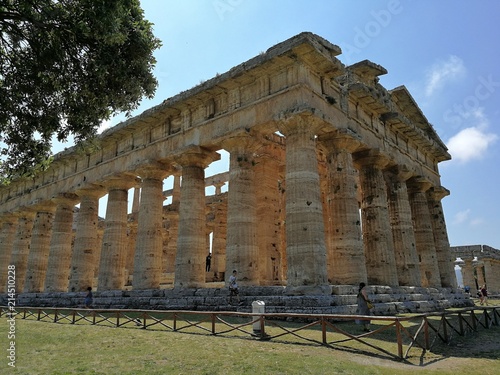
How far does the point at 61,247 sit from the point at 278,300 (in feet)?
56.4

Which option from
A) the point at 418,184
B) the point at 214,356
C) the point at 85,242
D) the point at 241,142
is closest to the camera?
the point at 214,356

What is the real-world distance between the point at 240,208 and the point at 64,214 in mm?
14811

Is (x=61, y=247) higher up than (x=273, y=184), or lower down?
lower down

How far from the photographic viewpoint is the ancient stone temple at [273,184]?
50.0 ft

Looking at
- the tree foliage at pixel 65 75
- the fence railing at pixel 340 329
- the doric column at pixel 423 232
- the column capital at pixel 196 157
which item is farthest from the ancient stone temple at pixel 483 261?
Result: the tree foliage at pixel 65 75

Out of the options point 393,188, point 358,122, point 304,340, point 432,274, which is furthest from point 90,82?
point 432,274

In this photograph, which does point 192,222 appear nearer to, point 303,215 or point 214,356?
point 303,215

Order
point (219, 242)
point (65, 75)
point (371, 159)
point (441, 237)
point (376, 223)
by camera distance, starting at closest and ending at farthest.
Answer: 1. point (65, 75)
2. point (376, 223)
3. point (371, 159)
4. point (441, 237)
5. point (219, 242)

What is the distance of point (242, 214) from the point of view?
641 inches

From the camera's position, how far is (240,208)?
53.6 ft

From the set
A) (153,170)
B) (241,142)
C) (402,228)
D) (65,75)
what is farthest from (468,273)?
(65,75)

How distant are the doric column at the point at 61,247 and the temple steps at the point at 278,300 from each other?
2178mm

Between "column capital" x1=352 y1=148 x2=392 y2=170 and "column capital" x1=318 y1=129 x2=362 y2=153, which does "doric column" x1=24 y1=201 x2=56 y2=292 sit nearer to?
"column capital" x1=318 y1=129 x2=362 y2=153

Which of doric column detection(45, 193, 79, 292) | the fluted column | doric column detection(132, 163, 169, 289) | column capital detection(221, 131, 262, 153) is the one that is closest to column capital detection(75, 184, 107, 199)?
doric column detection(45, 193, 79, 292)
